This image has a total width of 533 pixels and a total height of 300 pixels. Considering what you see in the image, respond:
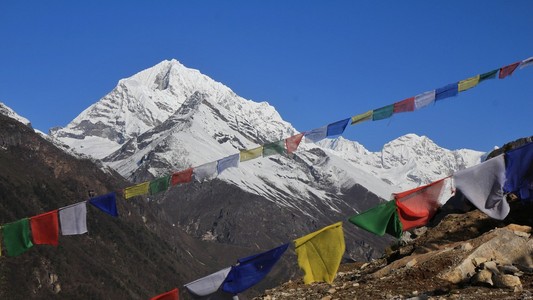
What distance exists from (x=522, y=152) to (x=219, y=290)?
26.8 ft

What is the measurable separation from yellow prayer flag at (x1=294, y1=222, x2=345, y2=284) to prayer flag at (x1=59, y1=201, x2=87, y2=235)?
9.33 metres

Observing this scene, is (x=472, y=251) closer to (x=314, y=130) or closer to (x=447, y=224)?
(x=447, y=224)

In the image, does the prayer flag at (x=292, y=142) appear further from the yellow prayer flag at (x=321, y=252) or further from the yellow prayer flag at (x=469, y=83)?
the yellow prayer flag at (x=321, y=252)

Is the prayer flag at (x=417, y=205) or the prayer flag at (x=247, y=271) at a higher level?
the prayer flag at (x=417, y=205)

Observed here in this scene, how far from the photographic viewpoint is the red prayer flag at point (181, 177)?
83.5 ft

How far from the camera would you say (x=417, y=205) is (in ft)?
58.6

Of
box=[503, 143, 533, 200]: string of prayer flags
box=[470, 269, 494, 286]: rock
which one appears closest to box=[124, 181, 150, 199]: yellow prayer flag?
box=[470, 269, 494, 286]: rock

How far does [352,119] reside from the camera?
26000 mm

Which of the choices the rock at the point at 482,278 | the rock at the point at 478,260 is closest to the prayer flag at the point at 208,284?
the rock at the point at 482,278

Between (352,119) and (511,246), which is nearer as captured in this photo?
(511,246)

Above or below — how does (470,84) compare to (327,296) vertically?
above

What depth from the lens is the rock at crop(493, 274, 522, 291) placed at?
622 inches

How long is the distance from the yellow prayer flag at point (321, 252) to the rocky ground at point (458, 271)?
183cm

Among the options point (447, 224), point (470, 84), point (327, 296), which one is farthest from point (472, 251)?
point (470, 84)
